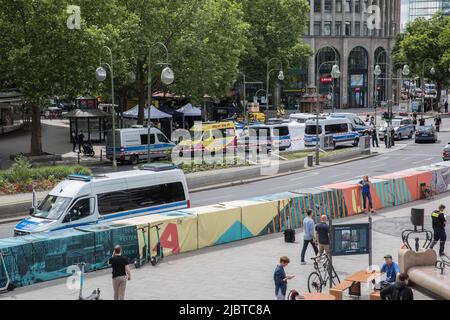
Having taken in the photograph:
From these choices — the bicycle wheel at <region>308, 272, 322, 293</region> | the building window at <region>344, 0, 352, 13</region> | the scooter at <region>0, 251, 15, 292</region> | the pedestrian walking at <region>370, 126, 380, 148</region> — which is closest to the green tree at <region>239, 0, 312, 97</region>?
the building window at <region>344, 0, 352, 13</region>

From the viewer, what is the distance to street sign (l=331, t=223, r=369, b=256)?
20.2 m

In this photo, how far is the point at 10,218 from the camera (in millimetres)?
31516

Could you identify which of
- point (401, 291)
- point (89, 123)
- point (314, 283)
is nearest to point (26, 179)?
point (314, 283)

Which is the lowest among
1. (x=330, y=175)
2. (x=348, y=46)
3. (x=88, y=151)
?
(x=330, y=175)

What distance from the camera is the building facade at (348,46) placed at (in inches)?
4469

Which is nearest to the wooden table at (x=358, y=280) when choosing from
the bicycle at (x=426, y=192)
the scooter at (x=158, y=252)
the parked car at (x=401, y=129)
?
the scooter at (x=158, y=252)

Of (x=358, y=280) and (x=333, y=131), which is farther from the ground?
(x=333, y=131)

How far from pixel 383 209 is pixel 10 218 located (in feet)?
56.0

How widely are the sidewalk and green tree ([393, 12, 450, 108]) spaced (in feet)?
248

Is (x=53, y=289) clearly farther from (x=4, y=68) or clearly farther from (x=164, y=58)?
(x=164, y=58)

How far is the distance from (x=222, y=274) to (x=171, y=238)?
9.93ft

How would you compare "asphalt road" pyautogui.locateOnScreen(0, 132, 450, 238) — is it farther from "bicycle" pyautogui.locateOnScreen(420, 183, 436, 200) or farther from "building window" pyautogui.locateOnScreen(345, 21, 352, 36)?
"building window" pyautogui.locateOnScreen(345, 21, 352, 36)

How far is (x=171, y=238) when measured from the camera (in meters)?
24.0

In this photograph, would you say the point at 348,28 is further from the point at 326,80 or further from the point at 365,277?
the point at 365,277
